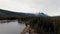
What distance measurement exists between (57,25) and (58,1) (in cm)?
31

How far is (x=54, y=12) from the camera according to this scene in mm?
1010

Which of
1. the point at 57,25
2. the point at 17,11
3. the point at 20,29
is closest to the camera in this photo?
the point at 57,25

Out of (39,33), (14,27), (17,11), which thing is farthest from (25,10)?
(39,33)

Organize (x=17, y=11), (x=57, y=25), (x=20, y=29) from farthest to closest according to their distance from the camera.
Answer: (x=17, y=11) < (x=20, y=29) < (x=57, y=25)

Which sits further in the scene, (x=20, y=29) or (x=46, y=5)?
(x=46, y=5)

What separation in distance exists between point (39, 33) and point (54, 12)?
0.83 ft

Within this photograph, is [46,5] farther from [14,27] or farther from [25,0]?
[14,27]

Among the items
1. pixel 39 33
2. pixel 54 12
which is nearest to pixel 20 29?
pixel 39 33

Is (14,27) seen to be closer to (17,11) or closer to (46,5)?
(17,11)

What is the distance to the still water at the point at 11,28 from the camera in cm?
92

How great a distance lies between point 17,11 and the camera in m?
1.03

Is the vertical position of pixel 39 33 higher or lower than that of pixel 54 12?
lower

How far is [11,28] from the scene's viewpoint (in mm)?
943

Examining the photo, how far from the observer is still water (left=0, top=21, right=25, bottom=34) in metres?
0.92
